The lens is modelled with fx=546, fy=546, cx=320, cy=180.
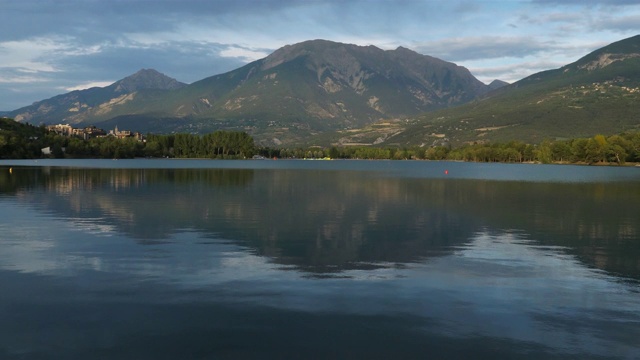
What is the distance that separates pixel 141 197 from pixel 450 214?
129 feet

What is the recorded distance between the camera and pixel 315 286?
24922 mm

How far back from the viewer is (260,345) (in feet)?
57.4

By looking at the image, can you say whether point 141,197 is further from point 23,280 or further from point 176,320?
point 176,320

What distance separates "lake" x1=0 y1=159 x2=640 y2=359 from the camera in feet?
58.1

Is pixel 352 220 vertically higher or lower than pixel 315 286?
lower

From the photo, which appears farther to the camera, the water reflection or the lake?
the water reflection

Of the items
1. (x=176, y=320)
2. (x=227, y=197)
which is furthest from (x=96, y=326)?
(x=227, y=197)

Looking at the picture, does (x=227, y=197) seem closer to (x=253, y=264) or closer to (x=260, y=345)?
(x=253, y=264)

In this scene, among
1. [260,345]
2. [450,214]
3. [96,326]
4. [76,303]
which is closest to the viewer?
[260,345]

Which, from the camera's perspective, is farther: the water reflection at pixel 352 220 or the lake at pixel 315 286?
the water reflection at pixel 352 220

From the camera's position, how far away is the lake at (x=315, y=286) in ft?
58.1

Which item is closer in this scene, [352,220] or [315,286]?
[315,286]

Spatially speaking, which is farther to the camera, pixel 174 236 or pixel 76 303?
pixel 174 236

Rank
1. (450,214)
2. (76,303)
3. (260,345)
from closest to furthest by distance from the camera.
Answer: (260,345) < (76,303) < (450,214)
